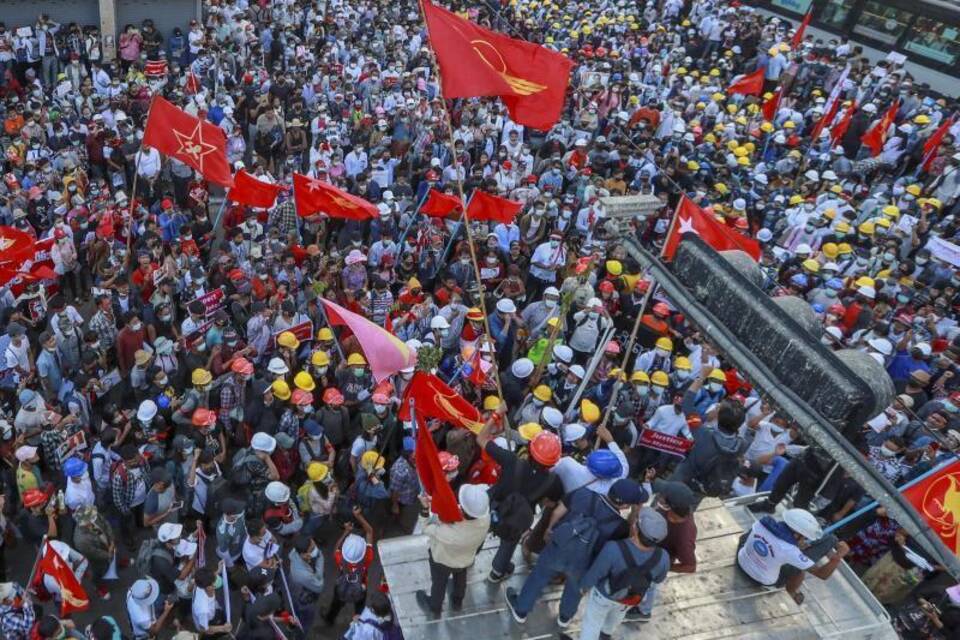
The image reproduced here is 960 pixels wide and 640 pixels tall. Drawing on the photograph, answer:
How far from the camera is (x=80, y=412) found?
295 inches

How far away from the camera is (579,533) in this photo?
4629mm

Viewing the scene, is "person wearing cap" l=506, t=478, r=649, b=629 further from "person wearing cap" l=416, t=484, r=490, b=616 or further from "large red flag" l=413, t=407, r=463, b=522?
"large red flag" l=413, t=407, r=463, b=522

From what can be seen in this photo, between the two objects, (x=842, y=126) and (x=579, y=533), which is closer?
(x=579, y=533)

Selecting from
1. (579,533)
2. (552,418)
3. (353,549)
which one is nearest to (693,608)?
(579,533)

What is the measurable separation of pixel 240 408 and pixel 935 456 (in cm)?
776

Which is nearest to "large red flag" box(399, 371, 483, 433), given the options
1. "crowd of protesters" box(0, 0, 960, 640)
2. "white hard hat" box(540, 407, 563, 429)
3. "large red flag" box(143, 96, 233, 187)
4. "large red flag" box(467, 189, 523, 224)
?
"crowd of protesters" box(0, 0, 960, 640)

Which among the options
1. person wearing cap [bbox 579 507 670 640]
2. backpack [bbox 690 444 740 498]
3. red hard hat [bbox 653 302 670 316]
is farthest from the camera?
red hard hat [bbox 653 302 670 316]

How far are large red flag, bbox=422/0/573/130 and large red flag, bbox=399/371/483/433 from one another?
2741 millimetres

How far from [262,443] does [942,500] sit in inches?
227

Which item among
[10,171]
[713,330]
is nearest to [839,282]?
[713,330]

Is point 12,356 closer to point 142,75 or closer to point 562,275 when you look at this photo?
point 562,275

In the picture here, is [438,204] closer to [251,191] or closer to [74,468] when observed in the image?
[251,191]

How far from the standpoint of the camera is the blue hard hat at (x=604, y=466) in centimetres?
495

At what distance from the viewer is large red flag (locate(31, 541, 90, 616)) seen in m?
5.63
